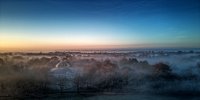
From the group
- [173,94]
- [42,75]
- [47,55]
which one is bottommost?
[173,94]

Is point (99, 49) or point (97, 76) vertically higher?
point (99, 49)

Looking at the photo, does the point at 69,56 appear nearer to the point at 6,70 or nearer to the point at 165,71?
the point at 6,70

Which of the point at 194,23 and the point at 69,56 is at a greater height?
the point at 194,23

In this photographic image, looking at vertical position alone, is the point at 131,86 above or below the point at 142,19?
below

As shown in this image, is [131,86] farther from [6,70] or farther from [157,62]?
[6,70]

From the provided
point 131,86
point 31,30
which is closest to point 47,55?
point 31,30

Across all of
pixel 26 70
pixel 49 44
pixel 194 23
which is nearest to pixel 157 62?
pixel 194 23
